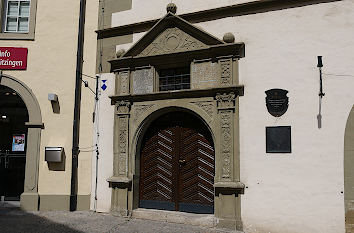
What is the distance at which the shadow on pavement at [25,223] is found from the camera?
5.56 metres

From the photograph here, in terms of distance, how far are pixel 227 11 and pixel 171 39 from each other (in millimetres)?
1366

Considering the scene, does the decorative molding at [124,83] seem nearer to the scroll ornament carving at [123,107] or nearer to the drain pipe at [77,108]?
the scroll ornament carving at [123,107]

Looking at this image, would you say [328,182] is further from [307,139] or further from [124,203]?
[124,203]

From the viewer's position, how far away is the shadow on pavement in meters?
5.56

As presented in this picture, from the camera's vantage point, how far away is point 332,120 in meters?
5.25

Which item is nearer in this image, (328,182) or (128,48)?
(328,182)

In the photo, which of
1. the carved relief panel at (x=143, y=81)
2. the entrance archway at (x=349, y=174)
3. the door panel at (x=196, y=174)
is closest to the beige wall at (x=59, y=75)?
the carved relief panel at (x=143, y=81)

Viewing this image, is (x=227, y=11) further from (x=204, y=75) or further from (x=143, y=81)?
(x=143, y=81)

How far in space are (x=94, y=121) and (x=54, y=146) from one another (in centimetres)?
116

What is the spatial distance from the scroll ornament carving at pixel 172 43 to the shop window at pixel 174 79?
47 cm

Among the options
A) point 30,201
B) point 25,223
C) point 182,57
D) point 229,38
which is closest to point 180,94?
point 182,57

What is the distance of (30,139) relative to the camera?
7363mm

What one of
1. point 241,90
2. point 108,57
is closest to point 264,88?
point 241,90

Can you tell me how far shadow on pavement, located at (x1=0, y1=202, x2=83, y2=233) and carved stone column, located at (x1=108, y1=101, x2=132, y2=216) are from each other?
4.29 feet
